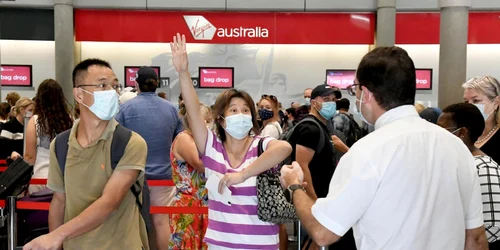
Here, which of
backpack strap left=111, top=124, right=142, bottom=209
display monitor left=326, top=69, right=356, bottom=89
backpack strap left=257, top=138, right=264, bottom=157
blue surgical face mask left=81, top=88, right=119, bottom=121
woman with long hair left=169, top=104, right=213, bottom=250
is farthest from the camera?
display monitor left=326, top=69, right=356, bottom=89

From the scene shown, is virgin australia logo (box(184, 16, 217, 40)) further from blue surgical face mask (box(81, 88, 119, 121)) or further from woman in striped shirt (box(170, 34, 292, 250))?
blue surgical face mask (box(81, 88, 119, 121))

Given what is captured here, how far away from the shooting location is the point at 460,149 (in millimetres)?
2121

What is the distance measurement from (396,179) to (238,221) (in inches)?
51.6

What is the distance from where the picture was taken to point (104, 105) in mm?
2783

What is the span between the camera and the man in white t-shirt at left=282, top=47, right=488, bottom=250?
2.00 m

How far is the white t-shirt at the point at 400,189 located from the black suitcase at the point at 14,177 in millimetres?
2303

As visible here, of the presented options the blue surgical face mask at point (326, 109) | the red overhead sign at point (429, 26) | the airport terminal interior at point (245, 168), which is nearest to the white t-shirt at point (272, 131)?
the airport terminal interior at point (245, 168)

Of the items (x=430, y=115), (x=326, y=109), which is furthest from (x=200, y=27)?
(x=326, y=109)

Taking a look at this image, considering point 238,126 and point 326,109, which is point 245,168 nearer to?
point 238,126

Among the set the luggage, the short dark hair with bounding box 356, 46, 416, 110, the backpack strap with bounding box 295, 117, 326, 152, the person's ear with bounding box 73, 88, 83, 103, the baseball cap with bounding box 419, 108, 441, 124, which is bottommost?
the luggage

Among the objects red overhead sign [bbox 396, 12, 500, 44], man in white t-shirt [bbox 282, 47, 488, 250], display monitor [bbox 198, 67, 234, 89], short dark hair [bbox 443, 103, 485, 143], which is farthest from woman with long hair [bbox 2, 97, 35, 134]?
red overhead sign [bbox 396, 12, 500, 44]

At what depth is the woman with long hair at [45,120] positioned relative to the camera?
4910 millimetres

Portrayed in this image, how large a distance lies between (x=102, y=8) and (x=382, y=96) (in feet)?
41.8

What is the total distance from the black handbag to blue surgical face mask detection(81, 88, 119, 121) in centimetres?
89
